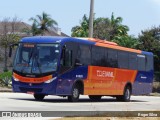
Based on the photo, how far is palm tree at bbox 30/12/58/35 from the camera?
77.8 meters

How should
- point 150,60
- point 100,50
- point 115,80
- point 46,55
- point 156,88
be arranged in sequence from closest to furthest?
point 46,55, point 100,50, point 115,80, point 150,60, point 156,88

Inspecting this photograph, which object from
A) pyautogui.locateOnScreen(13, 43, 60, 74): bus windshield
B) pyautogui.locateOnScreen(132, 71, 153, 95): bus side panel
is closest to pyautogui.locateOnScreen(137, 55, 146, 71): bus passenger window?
pyautogui.locateOnScreen(132, 71, 153, 95): bus side panel

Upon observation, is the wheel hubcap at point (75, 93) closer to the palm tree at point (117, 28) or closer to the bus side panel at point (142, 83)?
the bus side panel at point (142, 83)

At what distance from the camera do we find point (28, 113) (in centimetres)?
1705

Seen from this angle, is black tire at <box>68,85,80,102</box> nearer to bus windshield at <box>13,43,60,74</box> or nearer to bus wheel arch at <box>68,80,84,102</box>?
bus wheel arch at <box>68,80,84,102</box>

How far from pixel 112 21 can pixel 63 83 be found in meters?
52.8

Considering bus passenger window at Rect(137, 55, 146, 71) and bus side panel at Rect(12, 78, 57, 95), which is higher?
bus passenger window at Rect(137, 55, 146, 71)

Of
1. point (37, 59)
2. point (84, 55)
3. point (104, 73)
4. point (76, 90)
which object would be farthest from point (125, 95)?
point (37, 59)

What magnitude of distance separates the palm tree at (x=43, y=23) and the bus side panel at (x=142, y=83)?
44.0 m

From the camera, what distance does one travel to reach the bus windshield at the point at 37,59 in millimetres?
24625

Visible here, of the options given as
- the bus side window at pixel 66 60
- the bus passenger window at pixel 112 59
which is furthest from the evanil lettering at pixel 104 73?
the bus side window at pixel 66 60

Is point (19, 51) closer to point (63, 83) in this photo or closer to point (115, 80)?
point (63, 83)

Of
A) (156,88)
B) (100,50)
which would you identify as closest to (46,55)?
(100,50)

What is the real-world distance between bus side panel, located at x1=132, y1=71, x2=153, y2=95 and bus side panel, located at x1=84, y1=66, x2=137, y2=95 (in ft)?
2.11
